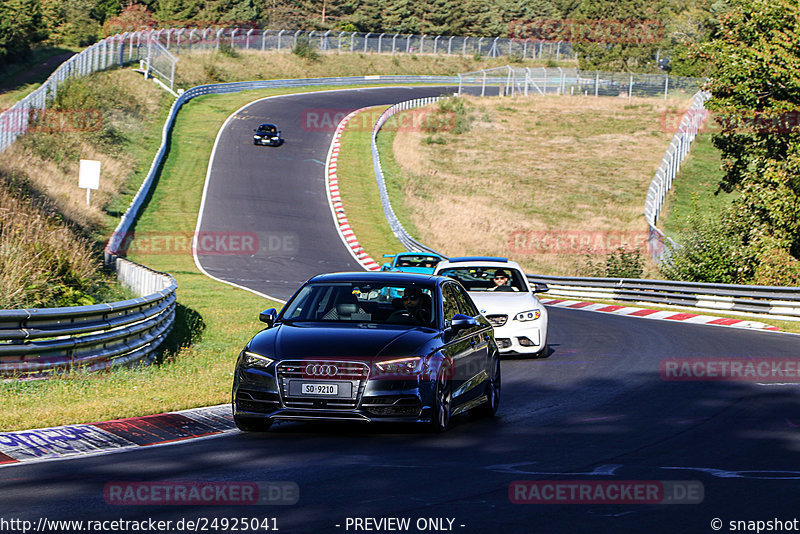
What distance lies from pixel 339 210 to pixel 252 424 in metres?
38.7

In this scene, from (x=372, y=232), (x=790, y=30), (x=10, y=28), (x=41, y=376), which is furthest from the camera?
(x=10, y=28)

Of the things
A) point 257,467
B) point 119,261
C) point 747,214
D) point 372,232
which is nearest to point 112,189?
point 372,232

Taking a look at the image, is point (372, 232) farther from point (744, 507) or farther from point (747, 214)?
point (744, 507)

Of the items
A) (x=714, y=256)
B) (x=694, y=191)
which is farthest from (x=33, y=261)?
(x=694, y=191)

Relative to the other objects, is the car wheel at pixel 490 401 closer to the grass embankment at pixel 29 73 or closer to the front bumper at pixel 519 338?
the front bumper at pixel 519 338

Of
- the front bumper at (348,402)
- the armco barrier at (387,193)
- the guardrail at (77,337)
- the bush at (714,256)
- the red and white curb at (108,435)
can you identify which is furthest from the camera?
the armco barrier at (387,193)

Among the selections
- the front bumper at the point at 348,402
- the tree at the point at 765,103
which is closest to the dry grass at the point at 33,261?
the front bumper at the point at 348,402

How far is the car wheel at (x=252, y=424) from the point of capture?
9242 mm

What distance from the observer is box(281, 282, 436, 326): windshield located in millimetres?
10172

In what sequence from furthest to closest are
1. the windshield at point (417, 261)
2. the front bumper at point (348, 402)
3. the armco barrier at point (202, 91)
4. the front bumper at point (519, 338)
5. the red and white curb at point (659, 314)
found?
the armco barrier at point (202, 91) → the red and white curb at point (659, 314) → the windshield at point (417, 261) → the front bumper at point (519, 338) → the front bumper at point (348, 402)

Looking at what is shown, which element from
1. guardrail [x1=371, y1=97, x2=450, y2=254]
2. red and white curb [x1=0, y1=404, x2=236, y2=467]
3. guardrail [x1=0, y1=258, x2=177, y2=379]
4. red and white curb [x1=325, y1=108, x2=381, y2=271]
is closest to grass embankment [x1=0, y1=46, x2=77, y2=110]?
red and white curb [x1=325, y1=108, x2=381, y2=271]

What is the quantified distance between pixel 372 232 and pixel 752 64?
19.0m

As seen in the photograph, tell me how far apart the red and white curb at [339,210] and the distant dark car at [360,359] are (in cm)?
2624

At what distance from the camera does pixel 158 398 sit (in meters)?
10.9
